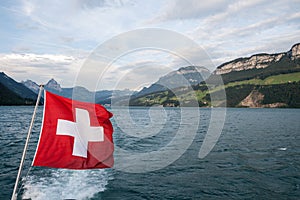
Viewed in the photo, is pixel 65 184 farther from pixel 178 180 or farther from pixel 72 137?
pixel 72 137

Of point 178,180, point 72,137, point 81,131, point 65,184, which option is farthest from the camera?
point 178,180

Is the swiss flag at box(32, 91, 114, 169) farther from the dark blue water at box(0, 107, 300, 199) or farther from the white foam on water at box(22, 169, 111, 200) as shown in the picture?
the white foam on water at box(22, 169, 111, 200)

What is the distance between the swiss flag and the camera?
7487 millimetres

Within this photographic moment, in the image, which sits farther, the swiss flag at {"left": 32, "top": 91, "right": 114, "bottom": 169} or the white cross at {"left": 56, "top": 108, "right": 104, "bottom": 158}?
the white cross at {"left": 56, "top": 108, "right": 104, "bottom": 158}

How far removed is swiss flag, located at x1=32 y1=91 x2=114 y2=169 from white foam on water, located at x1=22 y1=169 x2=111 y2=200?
5674 millimetres

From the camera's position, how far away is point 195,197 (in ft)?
43.0

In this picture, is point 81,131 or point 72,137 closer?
point 72,137

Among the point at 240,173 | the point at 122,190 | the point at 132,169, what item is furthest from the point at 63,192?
the point at 240,173

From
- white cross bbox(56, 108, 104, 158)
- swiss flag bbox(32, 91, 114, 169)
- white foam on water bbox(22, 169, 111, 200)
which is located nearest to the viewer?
swiss flag bbox(32, 91, 114, 169)

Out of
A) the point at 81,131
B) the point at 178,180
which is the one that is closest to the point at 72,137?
the point at 81,131

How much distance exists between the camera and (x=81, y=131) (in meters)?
8.52

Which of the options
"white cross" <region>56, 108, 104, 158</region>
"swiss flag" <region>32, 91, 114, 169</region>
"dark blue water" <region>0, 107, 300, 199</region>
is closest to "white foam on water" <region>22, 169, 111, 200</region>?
"dark blue water" <region>0, 107, 300, 199</region>

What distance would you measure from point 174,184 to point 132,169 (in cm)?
441

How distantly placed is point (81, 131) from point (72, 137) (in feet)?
1.94
